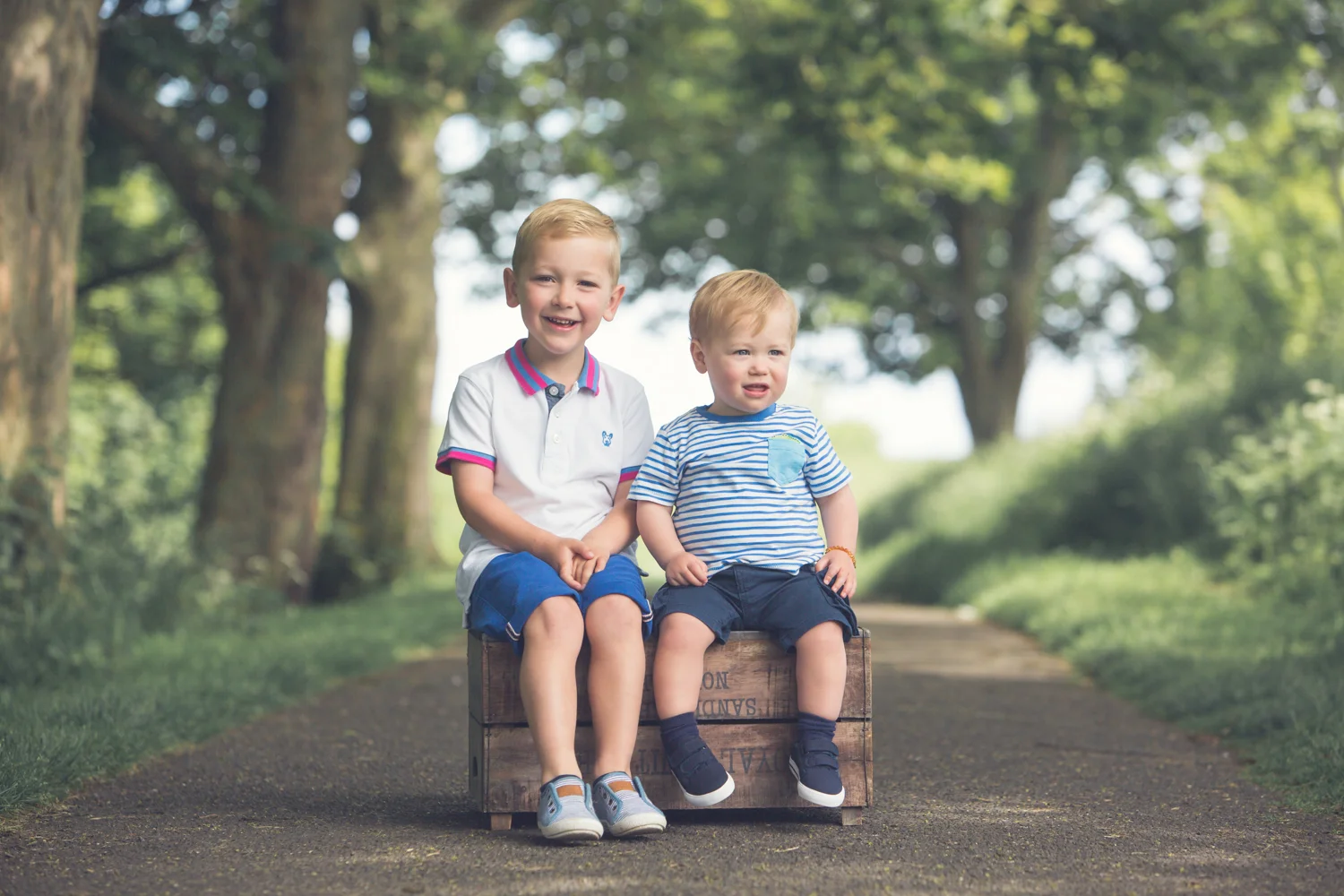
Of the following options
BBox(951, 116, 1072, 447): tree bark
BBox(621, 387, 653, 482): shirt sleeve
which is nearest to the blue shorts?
BBox(621, 387, 653, 482): shirt sleeve

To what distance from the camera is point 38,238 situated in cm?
796

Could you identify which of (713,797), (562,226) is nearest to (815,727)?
(713,797)

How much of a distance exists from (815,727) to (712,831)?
42 centimetres

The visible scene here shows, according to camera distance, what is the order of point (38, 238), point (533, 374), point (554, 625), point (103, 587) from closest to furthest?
point (554, 625) → point (533, 374) → point (38, 238) → point (103, 587)

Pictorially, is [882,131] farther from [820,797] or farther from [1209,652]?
[820,797]

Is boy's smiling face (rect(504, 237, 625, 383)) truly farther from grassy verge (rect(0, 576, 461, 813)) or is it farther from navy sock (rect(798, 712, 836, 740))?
grassy verge (rect(0, 576, 461, 813))

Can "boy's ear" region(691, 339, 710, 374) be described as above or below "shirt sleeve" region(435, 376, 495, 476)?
above

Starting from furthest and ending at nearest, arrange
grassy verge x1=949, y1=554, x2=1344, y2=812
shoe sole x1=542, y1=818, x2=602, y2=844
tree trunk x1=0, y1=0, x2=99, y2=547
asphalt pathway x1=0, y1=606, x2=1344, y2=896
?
1. tree trunk x1=0, y1=0, x2=99, y2=547
2. grassy verge x1=949, y1=554, x2=1344, y2=812
3. shoe sole x1=542, y1=818, x2=602, y2=844
4. asphalt pathway x1=0, y1=606, x2=1344, y2=896

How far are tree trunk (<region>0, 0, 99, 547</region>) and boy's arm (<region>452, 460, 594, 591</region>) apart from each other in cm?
402

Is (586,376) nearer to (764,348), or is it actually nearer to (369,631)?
(764,348)

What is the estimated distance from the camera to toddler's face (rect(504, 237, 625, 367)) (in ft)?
14.8

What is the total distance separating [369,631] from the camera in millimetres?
10234

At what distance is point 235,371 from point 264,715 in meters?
6.15

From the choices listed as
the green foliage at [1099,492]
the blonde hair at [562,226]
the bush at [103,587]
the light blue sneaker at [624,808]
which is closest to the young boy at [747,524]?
the light blue sneaker at [624,808]
